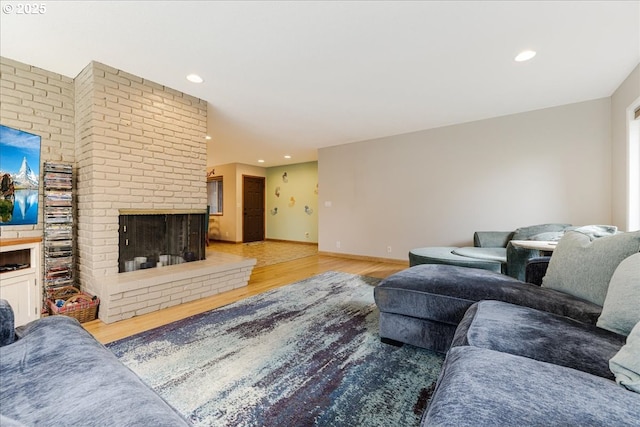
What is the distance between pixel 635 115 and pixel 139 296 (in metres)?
5.17

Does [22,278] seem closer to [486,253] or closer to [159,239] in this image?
[159,239]

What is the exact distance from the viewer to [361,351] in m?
1.86

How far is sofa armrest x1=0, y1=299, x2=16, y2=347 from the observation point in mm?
1044

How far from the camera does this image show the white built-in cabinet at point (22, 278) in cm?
206

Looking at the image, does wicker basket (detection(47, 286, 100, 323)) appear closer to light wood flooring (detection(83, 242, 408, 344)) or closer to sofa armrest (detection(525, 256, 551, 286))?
light wood flooring (detection(83, 242, 408, 344))

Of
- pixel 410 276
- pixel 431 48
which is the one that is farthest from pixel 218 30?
pixel 410 276

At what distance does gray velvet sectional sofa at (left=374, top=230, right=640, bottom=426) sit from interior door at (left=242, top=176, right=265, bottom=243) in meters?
6.47

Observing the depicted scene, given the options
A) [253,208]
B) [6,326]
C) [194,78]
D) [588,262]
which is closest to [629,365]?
[588,262]

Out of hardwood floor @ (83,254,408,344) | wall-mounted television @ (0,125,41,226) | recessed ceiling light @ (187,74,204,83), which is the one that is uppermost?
recessed ceiling light @ (187,74,204,83)

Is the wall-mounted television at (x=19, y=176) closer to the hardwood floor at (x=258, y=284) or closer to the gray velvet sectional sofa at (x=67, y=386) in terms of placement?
the hardwood floor at (x=258, y=284)

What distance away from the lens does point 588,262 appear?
57.2 inches

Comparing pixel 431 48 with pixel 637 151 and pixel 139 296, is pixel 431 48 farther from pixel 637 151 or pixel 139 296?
pixel 139 296

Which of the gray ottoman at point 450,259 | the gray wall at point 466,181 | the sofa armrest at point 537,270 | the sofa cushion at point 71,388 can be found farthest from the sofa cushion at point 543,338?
the gray wall at point 466,181

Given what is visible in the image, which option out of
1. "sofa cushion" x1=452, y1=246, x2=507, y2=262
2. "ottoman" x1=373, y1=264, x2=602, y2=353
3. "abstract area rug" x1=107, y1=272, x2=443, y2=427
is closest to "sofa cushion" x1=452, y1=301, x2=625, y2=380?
"ottoman" x1=373, y1=264, x2=602, y2=353
